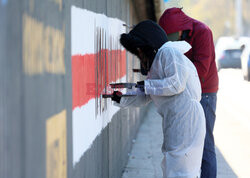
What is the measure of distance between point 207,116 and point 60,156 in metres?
2.16

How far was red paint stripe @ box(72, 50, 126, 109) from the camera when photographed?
2.39m

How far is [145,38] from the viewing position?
276 centimetres

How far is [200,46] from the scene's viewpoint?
3793 millimetres

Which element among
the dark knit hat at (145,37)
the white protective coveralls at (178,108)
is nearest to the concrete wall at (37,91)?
the dark knit hat at (145,37)

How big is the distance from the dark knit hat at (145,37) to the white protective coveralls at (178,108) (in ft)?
0.21

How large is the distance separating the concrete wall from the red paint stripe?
0.35 feet

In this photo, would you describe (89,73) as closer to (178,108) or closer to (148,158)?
(178,108)

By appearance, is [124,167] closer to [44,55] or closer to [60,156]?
[60,156]

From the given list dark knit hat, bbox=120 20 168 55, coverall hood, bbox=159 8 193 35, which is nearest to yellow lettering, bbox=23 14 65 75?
dark knit hat, bbox=120 20 168 55

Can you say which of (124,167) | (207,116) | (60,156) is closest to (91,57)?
(60,156)

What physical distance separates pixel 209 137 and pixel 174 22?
123 centimetres

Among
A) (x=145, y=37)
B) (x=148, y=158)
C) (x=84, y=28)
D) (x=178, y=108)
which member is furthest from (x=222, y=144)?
(x=84, y=28)

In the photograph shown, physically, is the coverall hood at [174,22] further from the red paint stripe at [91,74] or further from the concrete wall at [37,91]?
the concrete wall at [37,91]

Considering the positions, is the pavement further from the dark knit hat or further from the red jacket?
the dark knit hat
